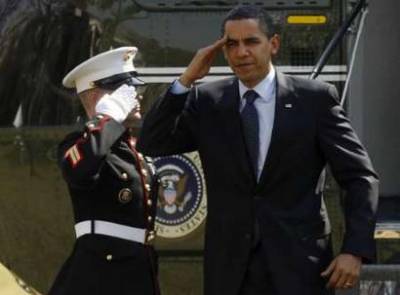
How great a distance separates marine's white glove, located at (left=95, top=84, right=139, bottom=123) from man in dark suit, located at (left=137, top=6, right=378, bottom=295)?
12 cm

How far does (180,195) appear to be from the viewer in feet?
13.9

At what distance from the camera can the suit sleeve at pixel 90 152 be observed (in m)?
2.94

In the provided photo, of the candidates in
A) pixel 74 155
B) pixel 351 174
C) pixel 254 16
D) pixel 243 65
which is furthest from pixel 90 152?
pixel 351 174

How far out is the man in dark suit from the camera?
2.89 meters

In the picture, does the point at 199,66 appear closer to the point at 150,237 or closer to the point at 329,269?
the point at 150,237

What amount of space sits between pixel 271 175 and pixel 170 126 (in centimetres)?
40

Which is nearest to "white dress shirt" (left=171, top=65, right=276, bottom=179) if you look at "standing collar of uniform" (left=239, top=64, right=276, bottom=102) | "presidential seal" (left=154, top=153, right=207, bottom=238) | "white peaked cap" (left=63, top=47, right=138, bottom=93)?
"standing collar of uniform" (left=239, top=64, right=276, bottom=102)

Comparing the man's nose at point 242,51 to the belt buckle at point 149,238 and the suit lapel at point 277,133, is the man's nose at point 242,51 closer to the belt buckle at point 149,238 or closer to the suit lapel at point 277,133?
the suit lapel at point 277,133

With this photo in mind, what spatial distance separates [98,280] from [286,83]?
0.91m

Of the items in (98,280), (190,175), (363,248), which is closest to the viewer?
(363,248)

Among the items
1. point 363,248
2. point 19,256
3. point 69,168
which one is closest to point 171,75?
point 19,256

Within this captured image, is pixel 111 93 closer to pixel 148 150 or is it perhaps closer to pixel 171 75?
pixel 148 150

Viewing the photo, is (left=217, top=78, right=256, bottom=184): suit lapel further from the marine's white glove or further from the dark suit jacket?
the marine's white glove

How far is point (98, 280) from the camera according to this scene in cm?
310
